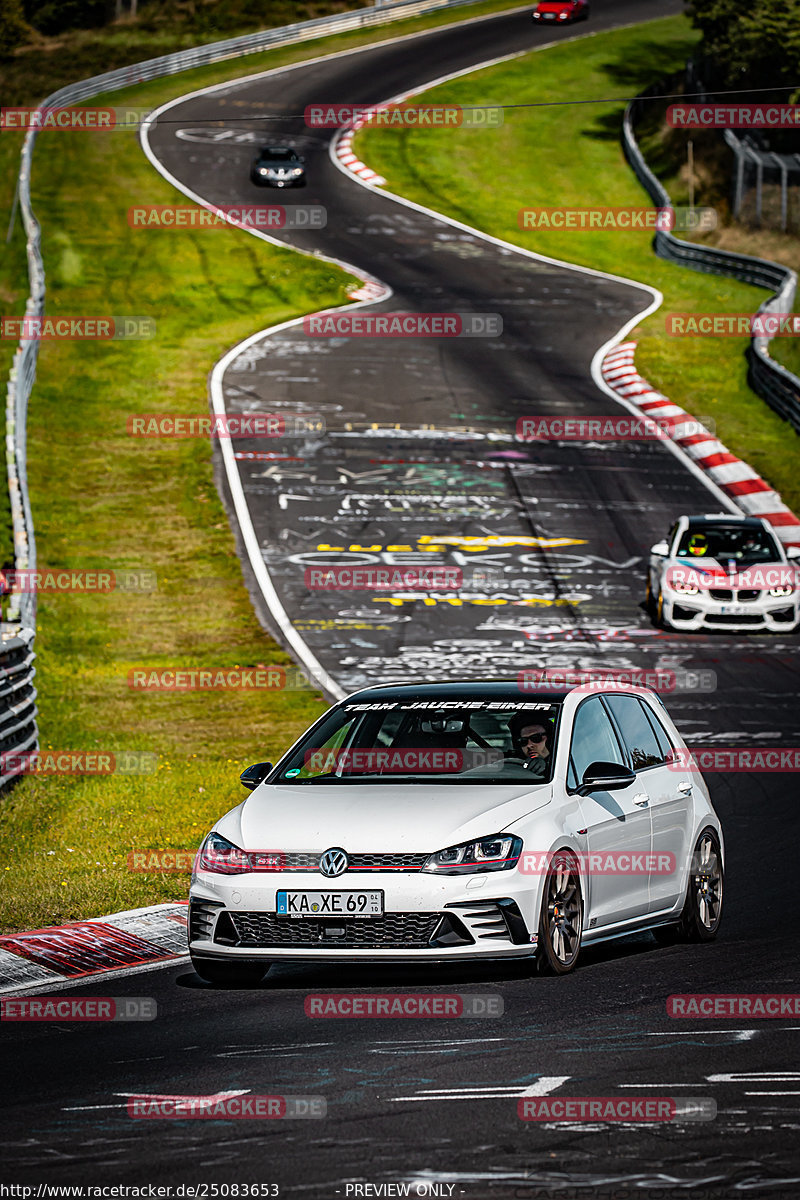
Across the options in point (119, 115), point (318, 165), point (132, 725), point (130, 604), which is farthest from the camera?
point (119, 115)

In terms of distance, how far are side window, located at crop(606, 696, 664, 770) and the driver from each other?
2.48ft

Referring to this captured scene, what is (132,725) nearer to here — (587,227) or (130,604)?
(130,604)

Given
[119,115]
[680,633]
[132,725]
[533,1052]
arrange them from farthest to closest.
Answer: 1. [119,115]
2. [680,633]
3. [132,725]
4. [533,1052]

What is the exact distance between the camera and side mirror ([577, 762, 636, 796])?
360 inches

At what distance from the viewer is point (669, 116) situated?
63.9 metres

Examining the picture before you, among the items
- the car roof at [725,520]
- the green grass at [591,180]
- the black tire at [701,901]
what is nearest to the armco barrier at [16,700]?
the black tire at [701,901]

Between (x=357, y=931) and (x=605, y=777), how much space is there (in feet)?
5.11

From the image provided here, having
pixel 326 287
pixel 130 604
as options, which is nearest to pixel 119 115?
pixel 326 287

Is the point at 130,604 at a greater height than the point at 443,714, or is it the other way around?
the point at 443,714

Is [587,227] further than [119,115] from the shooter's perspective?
No

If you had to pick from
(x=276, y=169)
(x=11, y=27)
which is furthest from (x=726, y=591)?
(x=11, y=27)

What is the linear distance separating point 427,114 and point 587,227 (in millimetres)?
12269

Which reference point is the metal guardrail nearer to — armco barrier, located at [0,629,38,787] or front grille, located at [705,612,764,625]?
front grille, located at [705,612,764,625]

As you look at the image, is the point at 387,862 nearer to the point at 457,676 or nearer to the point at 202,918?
the point at 202,918
